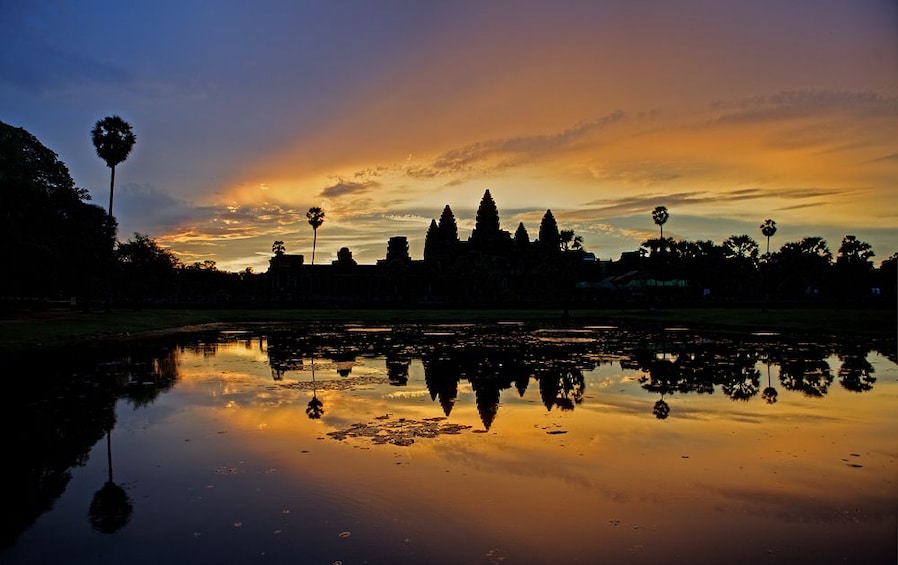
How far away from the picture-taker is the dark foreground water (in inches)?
271

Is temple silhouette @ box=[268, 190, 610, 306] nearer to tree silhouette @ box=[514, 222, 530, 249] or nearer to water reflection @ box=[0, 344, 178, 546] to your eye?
tree silhouette @ box=[514, 222, 530, 249]

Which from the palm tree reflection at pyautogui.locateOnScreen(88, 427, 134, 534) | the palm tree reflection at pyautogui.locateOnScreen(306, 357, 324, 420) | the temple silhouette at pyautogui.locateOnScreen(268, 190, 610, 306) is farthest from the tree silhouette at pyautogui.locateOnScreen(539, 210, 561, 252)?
the palm tree reflection at pyautogui.locateOnScreen(88, 427, 134, 534)

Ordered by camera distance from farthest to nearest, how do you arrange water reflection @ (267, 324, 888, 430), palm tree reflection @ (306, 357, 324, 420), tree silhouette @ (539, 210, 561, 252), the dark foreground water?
tree silhouette @ (539, 210, 561, 252), water reflection @ (267, 324, 888, 430), palm tree reflection @ (306, 357, 324, 420), the dark foreground water

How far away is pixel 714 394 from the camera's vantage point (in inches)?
640

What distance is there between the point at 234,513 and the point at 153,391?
36.9 ft

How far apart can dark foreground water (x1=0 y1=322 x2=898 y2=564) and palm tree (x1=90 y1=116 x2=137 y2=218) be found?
42784 mm

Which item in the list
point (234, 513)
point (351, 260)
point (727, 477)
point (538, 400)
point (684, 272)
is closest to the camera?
point (234, 513)

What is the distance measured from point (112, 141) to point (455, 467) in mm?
58978

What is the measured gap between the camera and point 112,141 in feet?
189

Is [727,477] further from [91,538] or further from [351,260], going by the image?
[351,260]

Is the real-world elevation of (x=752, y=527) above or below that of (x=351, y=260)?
below

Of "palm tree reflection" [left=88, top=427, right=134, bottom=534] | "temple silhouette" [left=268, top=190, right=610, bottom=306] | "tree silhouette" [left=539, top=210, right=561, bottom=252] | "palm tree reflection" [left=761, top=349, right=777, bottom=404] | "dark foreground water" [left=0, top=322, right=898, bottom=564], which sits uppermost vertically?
"tree silhouette" [left=539, top=210, right=561, bottom=252]

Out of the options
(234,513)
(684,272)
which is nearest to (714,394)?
(234,513)

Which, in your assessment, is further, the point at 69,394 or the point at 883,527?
the point at 69,394
